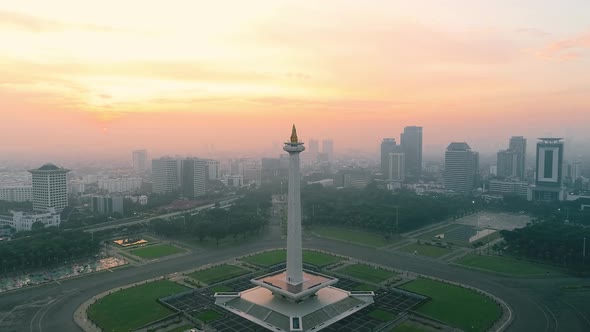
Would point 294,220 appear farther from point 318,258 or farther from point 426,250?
point 426,250

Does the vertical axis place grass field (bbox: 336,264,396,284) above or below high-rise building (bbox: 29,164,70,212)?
below

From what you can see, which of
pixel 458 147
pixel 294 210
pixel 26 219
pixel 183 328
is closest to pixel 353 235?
pixel 294 210

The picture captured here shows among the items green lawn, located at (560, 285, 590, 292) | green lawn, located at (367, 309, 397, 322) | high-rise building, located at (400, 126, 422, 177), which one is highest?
high-rise building, located at (400, 126, 422, 177)


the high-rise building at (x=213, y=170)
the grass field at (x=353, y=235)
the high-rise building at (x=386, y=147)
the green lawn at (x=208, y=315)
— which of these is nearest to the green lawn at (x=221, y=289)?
the green lawn at (x=208, y=315)

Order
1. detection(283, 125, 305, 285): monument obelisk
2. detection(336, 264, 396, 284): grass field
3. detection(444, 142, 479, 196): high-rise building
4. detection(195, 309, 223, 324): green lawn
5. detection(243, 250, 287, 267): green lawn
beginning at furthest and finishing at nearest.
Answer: detection(444, 142, 479, 196): high-rise building
detection(243, 250, 287, 267): green lawn
detection(336, 264, 396, 284): grass field
detection(283, 125, 305, 285): monument obelisk
detection(195, 309, 223, 324): green lawn

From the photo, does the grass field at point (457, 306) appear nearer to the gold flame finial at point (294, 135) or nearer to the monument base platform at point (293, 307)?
the monument base platform at point (293, 307)

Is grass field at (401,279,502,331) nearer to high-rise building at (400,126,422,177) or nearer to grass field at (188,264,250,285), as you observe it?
grass field at (188,264,250,285)

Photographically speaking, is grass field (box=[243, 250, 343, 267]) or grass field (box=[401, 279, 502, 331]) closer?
grass field (box=[401, 279, 502, 331])

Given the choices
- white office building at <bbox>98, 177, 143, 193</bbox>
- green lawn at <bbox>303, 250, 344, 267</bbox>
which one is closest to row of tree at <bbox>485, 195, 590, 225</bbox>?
green lawn at <bbox>303, 250, 344, 267</bbox>
